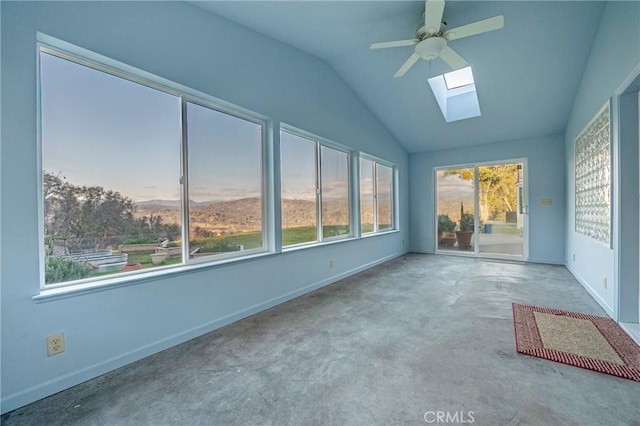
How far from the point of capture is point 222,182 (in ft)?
9.93

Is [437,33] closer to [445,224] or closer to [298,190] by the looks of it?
[298,190]

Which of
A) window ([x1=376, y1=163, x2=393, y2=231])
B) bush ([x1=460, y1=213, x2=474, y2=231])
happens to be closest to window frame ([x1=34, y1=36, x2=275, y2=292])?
A: window ([x1=376, y1=163, x2=393, y2=231])

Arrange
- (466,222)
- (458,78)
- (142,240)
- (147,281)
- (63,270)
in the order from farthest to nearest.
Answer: (466,222), (458,78), (142,240), (147,281), (63,270)

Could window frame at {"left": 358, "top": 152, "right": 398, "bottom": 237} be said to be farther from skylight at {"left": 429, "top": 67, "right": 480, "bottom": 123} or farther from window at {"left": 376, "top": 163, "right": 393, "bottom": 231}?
skylight at {"left": 429, "top": 67, "right": 480, "bottom": 123}

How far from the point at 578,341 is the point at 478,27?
9.41 feet

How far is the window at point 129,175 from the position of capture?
1.98 metres

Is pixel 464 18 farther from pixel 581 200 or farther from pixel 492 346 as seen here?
pixel 492 346

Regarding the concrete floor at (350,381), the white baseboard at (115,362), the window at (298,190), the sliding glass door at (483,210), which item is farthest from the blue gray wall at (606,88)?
the white baseboard at (115,362)

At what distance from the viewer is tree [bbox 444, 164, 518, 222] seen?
6016 mm

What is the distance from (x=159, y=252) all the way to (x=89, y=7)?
1.88 metres

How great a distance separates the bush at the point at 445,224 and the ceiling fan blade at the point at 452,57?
4.22m

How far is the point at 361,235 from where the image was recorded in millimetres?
5141

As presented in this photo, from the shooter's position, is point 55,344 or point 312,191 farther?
point 312,191

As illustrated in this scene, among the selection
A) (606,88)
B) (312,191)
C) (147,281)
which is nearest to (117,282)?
(147,281)
